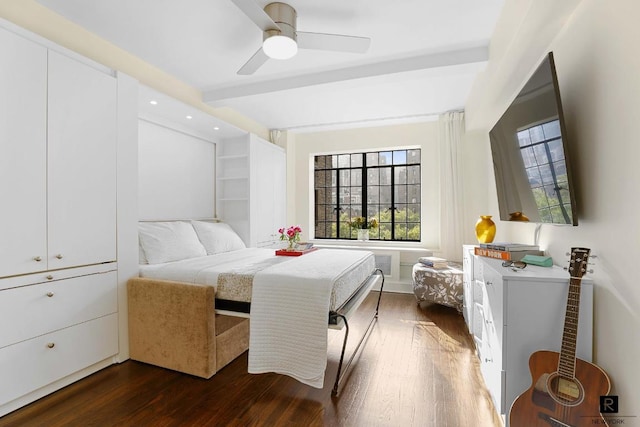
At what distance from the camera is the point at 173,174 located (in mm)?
3527

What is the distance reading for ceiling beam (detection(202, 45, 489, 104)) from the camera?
267 cm

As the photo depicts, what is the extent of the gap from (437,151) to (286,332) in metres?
3.63

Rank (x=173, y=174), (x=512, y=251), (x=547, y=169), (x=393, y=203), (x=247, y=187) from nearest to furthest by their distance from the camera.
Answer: (x=547, y=169) → (x=512, y=251) → (x=173, y=174) → (x=247, y=187) → (x=393, y=203)

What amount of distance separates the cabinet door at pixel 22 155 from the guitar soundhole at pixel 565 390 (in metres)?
2.84

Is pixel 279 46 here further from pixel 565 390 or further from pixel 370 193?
pixel 370 193

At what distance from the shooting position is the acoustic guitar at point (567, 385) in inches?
49.8

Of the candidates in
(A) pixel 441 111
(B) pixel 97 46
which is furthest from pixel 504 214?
(B) pixel 97 46

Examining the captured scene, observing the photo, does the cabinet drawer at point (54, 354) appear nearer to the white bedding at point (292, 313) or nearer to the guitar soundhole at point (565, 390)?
the white bedding at point (292, 313)

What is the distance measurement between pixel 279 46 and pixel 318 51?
0.76 m

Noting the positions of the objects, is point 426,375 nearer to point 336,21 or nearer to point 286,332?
point 286,332

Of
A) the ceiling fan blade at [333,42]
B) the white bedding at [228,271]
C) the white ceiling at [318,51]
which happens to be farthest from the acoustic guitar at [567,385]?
the white ceiling at [318,51]

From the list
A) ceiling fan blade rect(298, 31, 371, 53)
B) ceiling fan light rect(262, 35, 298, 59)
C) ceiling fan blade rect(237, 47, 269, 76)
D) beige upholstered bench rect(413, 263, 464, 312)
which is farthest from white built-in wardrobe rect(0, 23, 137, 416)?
beige upholstered bench rect(413, 263, 464, 312)

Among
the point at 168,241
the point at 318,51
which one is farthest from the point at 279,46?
the point at 168,241

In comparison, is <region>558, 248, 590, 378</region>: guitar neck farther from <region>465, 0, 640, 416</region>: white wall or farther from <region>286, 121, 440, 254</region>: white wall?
<region>286, 121, 440, 254</region>: white wall
